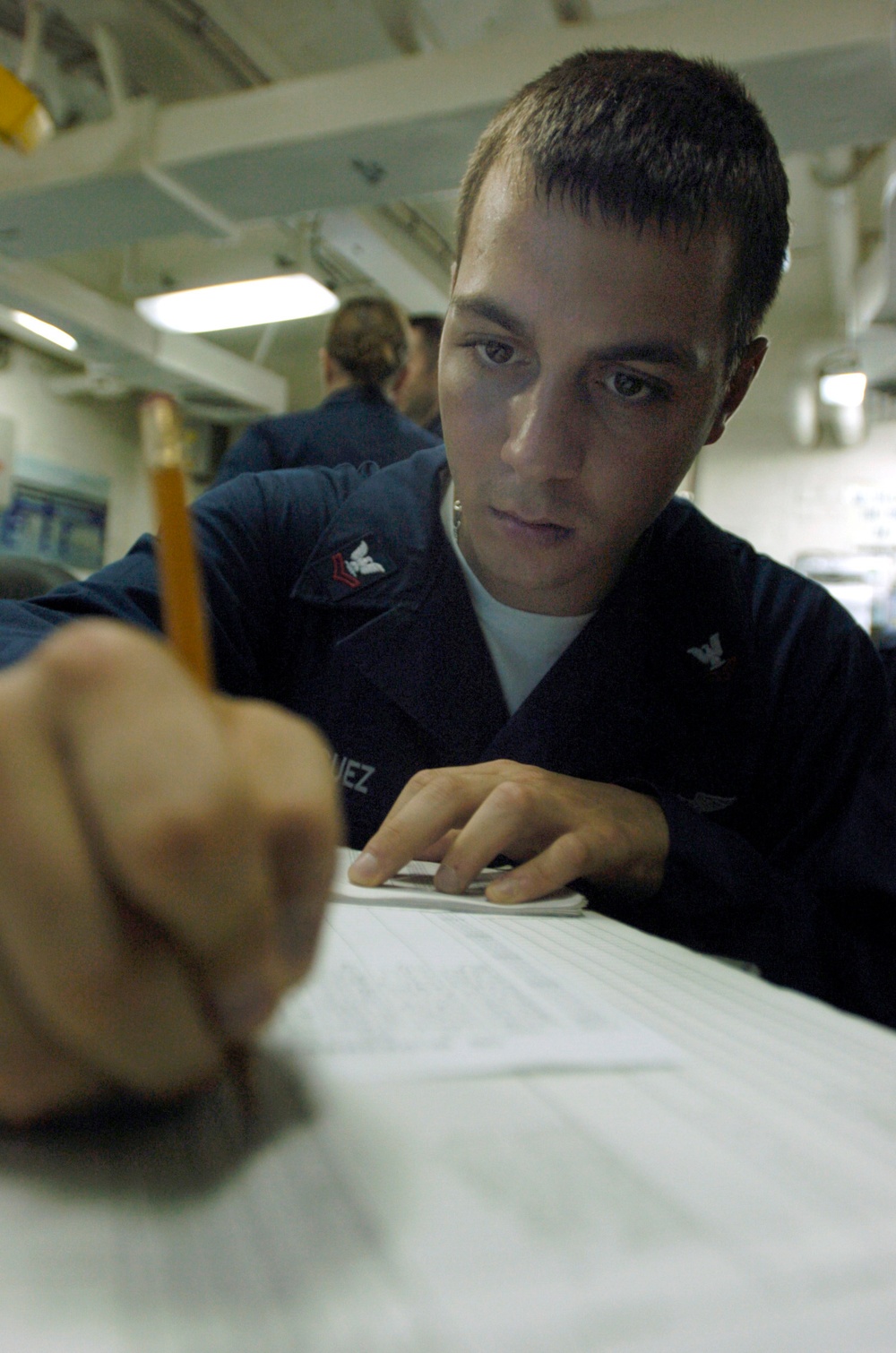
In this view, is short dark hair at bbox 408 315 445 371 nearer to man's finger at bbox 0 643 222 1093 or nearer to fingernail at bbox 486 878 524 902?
fingernail at bbox 486 878 524 902

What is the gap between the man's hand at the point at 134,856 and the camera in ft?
0.51

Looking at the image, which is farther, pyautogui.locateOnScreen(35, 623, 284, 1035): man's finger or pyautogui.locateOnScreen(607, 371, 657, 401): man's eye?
pyautogui.locateOnScreen(607, 371, 657, 401): man's eye

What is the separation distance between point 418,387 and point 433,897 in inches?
79.5

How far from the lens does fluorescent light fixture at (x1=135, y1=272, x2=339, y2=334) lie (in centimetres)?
323

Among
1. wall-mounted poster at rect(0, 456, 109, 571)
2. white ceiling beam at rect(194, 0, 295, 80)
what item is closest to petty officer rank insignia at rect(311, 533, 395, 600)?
white ceiling beam at rect(194, 0, 295, 80)

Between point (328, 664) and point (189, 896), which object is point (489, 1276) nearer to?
point (189, 896)

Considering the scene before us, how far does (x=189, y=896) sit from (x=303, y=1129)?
9 centimetres

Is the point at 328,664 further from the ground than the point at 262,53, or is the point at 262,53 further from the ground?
the point at 262,53

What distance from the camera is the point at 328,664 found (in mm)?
819

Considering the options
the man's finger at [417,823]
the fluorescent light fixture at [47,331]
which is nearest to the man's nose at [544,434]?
the man's finger at [417,823]

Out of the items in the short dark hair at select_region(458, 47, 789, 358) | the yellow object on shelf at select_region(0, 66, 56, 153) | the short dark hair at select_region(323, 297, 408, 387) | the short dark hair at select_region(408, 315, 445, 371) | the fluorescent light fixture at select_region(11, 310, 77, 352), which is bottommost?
the short dark hair at select_region(458, 47, 789, 358)

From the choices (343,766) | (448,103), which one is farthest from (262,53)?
(343,766)

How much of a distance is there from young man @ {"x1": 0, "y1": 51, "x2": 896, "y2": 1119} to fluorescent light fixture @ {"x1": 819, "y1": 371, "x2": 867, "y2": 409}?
9.87 feet

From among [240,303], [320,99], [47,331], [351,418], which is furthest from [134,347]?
[351,418]
